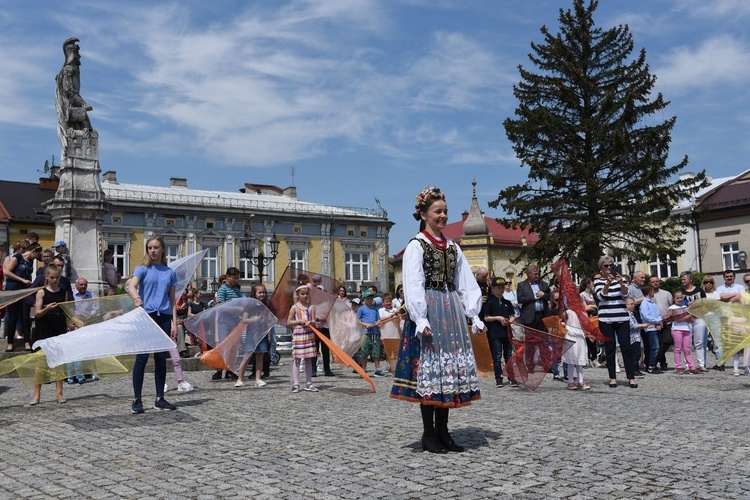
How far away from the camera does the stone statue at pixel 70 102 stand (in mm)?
19281

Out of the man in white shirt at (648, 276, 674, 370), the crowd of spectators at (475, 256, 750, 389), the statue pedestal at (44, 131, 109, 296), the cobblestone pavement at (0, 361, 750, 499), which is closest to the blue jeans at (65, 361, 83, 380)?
the cobblestone pavement at (0, 361, 750, 499)

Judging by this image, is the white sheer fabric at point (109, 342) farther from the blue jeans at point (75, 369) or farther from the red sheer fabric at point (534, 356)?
the red sheer fabric at point (534, 356)

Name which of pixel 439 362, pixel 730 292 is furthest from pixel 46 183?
pixel 439 362

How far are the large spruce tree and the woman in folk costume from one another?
27547mm

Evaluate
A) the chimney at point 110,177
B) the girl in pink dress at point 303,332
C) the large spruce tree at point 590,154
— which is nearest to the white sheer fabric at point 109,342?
the girl in pink dress at point 303,332

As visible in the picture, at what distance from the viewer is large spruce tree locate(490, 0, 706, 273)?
34.4m

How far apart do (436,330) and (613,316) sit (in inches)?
248

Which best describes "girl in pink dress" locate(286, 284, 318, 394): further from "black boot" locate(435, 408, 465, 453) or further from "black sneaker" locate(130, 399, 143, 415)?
"black boot" locate(435, 408, 465, 453)

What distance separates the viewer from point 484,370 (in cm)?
1298

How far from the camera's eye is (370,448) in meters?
6.65

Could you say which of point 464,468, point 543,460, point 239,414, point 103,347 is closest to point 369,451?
point 464,468

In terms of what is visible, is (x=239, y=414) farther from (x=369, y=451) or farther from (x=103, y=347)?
(x=369, y=451)

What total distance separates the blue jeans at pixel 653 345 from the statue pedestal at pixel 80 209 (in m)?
12.4

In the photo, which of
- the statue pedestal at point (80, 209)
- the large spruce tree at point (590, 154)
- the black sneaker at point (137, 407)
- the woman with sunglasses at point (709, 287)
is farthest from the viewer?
the large spruce tree at point (590, 154)
